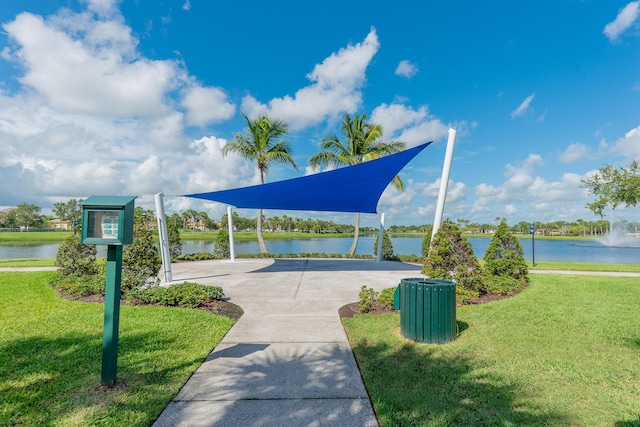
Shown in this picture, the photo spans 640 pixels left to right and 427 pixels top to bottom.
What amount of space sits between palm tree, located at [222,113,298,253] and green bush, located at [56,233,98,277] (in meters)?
9.34

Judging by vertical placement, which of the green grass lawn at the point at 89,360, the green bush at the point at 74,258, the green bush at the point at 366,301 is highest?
the green bush at the point at 74,258

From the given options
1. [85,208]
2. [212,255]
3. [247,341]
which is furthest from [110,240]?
[212,255]

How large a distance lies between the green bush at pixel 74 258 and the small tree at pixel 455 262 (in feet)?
25.5

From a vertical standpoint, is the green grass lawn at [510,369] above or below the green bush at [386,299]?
below

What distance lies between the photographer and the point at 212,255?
15352 millimetres

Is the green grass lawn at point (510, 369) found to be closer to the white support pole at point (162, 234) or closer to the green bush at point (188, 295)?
the green bush at point (188, 295)

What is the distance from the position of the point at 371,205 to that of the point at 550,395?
8.90m

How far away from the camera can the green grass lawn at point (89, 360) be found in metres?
2.44

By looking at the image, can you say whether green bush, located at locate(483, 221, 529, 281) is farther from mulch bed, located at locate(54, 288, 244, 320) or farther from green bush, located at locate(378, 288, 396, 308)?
mulch bed, located at locate(54, 288, 244, 320)

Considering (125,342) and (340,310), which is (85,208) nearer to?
(125,342)

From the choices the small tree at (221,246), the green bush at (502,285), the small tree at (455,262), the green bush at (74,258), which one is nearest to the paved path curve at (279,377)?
the small tree at (455,262)

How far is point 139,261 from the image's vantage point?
6.33 m

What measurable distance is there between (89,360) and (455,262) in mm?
5492

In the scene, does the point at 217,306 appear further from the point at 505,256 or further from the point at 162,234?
the point at 505,256
